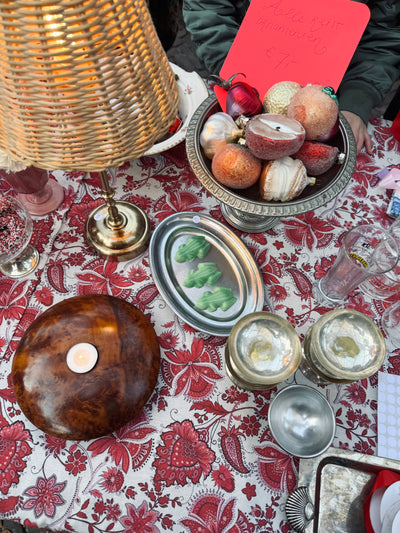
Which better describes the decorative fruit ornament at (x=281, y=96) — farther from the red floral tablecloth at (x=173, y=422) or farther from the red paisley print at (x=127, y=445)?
the red paisley print at (x=127, y=445)

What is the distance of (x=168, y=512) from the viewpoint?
458 millimetres

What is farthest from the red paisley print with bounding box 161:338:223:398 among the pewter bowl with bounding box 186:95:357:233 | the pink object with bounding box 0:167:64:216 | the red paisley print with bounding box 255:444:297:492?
the pink object with bounding box 0:167:64:216

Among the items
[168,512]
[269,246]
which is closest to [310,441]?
[168,512]

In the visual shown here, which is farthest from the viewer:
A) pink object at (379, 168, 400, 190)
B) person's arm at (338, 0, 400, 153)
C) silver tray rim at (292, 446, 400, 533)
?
person's arm at (338, 0, 400, 153)

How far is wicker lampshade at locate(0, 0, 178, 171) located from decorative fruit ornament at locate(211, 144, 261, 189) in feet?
0.37

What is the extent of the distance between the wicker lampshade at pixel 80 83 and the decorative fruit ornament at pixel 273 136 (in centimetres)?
12

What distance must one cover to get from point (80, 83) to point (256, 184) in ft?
0.96

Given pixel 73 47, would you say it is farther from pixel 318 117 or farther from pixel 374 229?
pixel 374 229

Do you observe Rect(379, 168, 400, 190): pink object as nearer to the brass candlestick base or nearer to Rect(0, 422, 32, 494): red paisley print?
the brass candlestick base

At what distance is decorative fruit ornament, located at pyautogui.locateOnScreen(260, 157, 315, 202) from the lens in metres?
0.47

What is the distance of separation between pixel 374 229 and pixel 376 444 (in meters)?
0.31

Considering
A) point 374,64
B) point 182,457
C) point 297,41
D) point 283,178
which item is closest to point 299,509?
point 182,457

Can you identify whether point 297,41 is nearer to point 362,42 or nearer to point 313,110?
point 313,110

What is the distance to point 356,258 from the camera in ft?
1.77
